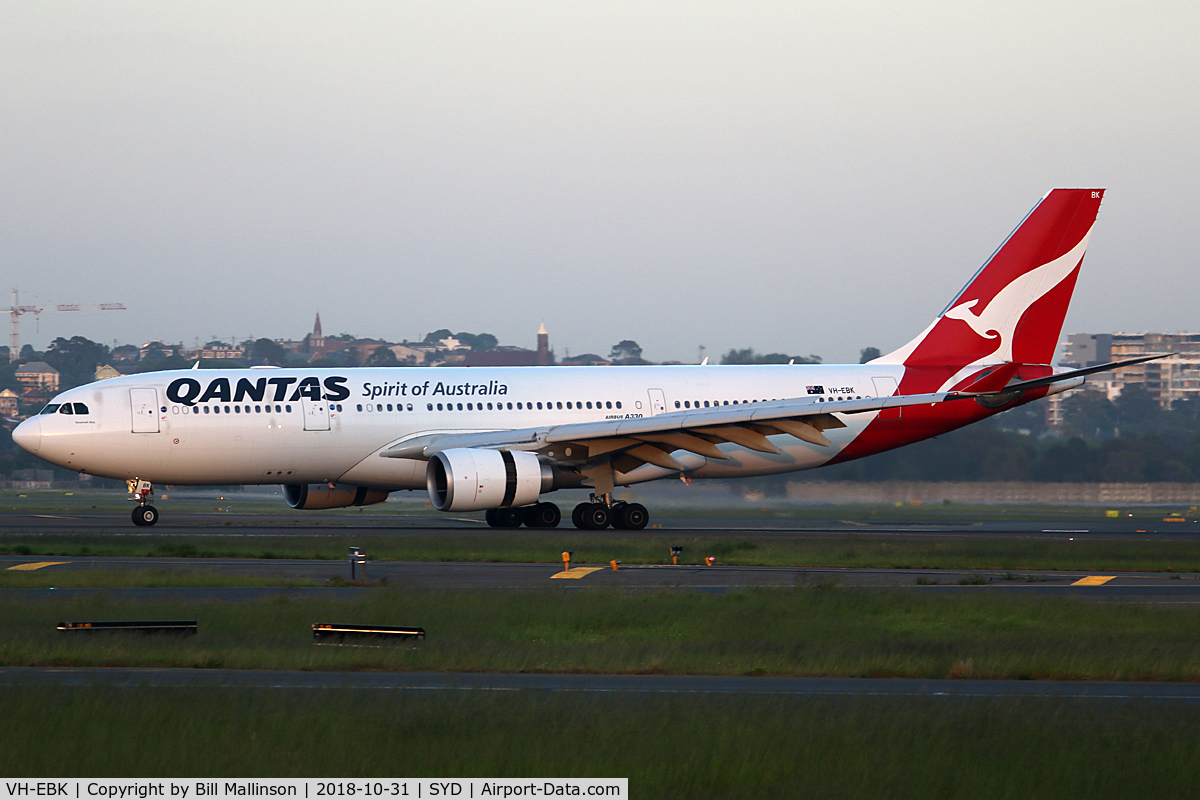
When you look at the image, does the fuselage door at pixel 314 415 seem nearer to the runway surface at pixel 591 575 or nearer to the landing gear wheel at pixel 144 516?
the runway surface at pixel 591 575

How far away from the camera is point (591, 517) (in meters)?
33.8

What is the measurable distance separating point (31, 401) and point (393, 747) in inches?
4847

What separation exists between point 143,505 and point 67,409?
318cm

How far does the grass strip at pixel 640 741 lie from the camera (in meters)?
8.72

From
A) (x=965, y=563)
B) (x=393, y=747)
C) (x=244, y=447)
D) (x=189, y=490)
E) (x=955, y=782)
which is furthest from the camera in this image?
(x=189, y=490)

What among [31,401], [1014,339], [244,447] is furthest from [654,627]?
[31,401]

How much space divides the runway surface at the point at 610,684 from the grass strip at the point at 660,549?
1227cm

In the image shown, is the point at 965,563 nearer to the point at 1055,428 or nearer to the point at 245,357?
the point at 1055,428

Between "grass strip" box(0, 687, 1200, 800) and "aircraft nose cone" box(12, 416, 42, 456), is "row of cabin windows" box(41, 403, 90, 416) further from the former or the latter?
"grass strip" box(0, 687, 1200, 800)

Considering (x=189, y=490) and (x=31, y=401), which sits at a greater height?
(x=31, y=401)

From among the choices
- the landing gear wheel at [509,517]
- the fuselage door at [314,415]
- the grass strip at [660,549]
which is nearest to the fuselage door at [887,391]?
the grass strip at [660,549]

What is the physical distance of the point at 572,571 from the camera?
2333 centimetres

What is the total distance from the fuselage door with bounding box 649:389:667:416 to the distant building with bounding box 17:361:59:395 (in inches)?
4238

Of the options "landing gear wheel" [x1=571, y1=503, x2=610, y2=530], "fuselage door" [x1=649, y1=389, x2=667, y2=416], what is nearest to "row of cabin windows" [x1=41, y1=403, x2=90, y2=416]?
"landing gear wheel" [x1=571, y1=503, x2=610, y2=530]
